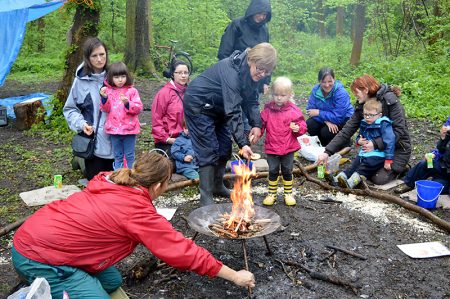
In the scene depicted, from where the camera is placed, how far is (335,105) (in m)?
7.27

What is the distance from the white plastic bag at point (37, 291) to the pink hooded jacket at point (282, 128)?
128 inches

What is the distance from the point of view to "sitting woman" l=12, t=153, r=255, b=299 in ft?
9.30

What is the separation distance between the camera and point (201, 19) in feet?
58.7

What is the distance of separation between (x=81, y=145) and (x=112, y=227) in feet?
9.16

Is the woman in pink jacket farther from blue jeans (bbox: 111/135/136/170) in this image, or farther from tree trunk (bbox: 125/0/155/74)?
tree trunk (bbox: 125/0/155/74)

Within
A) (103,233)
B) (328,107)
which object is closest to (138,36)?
(328,107)

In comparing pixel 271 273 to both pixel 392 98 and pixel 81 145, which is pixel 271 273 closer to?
pixel 81 145

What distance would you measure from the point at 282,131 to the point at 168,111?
6.11ft

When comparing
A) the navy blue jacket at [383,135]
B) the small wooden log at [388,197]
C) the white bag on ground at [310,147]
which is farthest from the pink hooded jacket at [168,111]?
the navy blue jacket at [383,135]

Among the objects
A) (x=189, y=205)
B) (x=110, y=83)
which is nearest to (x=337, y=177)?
(x=189, y=205)

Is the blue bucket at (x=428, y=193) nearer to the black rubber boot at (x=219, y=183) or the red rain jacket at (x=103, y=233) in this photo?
the black rubber boot at (x=219, y=183)

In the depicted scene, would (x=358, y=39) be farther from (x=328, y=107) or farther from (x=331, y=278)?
(x=331, y=278)

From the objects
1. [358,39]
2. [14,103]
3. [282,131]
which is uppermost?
[358,39]

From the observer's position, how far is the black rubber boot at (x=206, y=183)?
199 inches
